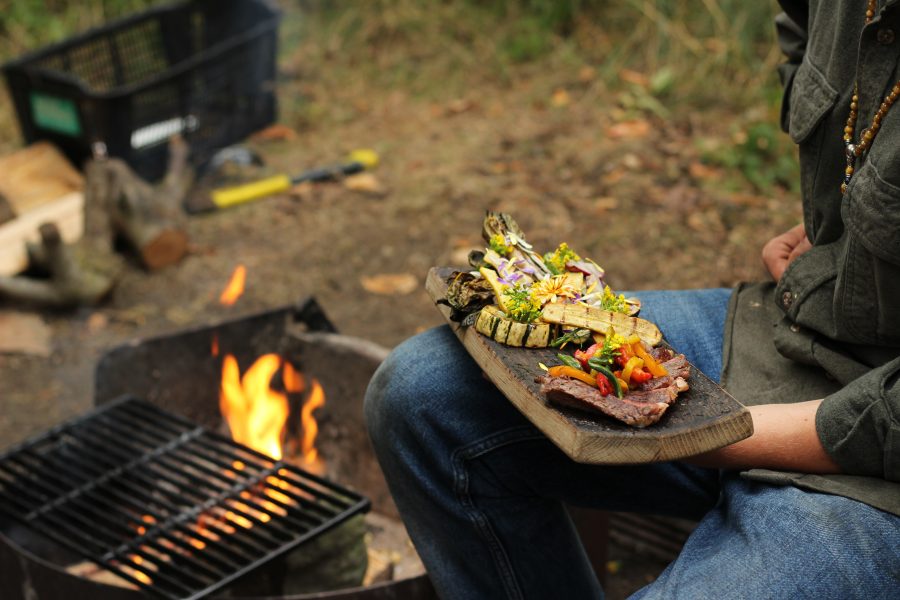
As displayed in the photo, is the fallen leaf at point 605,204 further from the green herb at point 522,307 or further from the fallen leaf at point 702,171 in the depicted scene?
the green herb at point 522,307

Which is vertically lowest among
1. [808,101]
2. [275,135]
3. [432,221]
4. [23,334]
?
[23,334]

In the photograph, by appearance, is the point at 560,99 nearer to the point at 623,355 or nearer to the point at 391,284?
the point at 391,284

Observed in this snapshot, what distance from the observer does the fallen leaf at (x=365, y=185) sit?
4.99 meters

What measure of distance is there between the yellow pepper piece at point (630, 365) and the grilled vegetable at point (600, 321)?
11 cm

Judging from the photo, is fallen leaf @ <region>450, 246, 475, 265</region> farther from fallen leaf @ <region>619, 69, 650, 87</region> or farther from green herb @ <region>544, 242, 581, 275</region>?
green herb @ <region>544, 242, 581, 275</region>

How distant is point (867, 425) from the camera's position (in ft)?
4.72

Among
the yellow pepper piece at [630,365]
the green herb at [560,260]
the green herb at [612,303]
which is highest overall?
the yellow pepper piece at [630,365]

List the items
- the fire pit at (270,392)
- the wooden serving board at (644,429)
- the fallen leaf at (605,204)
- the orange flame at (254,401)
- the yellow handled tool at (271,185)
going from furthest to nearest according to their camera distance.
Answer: the yellow handled tool at (271,185) < the fallen leaf at (605,204) < the orange flame at (254,401) < the fire pit at (270,392) < the wooden serving board at (644,429)

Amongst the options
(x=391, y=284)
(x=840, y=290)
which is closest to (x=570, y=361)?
(x=840, y=290)

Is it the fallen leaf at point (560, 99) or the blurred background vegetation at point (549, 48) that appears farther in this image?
the fallen leaf at point (560, 99)

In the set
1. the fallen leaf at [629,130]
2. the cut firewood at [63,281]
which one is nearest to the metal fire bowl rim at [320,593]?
the cut firewood at [63,281]

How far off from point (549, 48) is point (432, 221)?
1879 mm

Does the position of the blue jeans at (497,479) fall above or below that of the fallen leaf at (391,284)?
above

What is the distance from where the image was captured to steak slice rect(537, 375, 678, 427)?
4.61 feet
